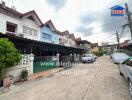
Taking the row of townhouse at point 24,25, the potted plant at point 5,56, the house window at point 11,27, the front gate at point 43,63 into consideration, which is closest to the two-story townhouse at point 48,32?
the row of townhouse at point 24,25

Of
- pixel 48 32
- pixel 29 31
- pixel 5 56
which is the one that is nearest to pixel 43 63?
pixel 29 31

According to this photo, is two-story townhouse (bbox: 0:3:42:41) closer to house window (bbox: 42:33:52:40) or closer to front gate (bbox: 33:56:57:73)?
house window (bbox: 42:33:52:40)

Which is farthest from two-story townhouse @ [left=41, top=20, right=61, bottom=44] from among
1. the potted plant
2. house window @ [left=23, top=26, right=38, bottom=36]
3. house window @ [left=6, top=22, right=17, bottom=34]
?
the potted plant

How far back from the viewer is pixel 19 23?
14.2 m

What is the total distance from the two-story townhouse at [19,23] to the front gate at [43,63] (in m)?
3.75

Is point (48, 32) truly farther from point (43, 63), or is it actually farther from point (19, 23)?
point (43, 63)

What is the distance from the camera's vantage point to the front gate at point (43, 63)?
11759 mm

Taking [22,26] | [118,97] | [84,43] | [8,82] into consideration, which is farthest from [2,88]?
[84,43]

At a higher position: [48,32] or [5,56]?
[48,32]

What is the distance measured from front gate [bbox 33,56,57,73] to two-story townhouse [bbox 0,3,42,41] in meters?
3.75

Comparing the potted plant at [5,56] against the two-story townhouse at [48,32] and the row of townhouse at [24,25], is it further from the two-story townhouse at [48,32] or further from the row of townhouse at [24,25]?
the two-story townhouse at [48,32]

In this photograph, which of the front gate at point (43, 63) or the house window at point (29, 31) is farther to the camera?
the house window at point (29, 31)

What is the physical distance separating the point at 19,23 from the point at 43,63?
5.53m

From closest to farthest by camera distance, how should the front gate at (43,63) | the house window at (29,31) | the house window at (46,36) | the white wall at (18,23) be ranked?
the front gate at (43,63)
the white wall at (18,23)
the house window at (29,31)
the house window at (46,36)
